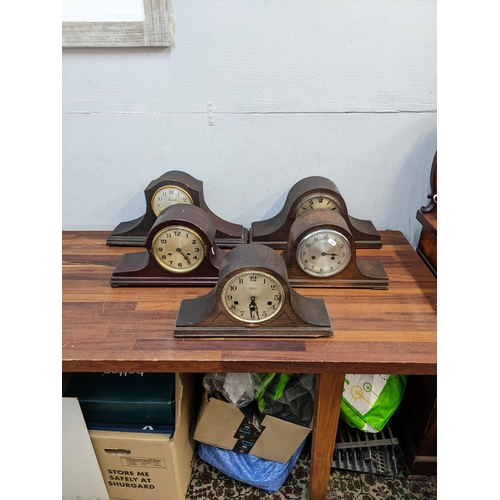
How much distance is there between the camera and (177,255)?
1280 mm

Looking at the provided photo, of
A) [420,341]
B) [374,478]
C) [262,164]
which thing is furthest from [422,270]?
[374,478]

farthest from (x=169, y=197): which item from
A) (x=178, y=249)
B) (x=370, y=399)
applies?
(x=370, y=399)

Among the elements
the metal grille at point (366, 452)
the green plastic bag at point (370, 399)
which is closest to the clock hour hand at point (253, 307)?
the green plastic bag at point (370, 399)

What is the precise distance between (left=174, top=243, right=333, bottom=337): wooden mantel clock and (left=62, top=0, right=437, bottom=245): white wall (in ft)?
1.72

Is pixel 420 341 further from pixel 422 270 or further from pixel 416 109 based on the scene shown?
pixel 416 109

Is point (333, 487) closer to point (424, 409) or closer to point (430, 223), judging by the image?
point (424, 409)

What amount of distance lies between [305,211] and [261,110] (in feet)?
1.24

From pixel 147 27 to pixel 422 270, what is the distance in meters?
1.15

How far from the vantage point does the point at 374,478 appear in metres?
1.54

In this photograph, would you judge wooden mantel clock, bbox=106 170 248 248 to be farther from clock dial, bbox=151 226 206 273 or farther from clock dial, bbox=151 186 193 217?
clock dial, bbox=151 226 206 273

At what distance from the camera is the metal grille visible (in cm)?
155

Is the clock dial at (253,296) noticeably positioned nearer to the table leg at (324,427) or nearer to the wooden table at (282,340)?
the wooden table at (282,340)

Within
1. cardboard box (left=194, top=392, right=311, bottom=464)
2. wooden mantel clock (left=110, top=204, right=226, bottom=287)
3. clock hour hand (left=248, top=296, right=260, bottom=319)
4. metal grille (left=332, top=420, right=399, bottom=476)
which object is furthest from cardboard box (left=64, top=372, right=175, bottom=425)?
metal grille (left=332, top=420, right=399, bottom=476)

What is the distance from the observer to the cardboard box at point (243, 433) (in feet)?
4.64
